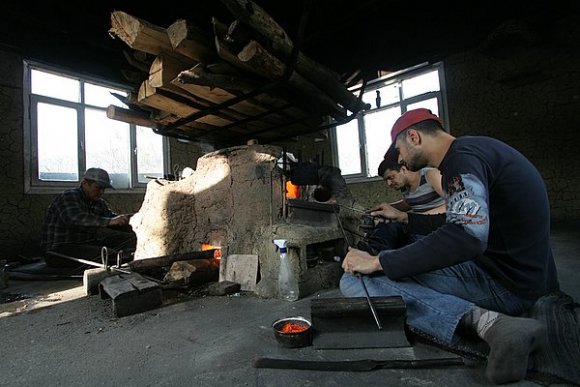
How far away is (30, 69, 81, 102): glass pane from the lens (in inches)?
225

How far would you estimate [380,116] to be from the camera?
761cm

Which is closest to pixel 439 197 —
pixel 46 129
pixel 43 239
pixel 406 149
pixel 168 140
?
pixel 406 149

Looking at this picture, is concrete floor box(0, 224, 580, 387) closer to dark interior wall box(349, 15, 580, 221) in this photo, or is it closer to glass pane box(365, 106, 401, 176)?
dark interior wall box(349, 15, 580, 221)

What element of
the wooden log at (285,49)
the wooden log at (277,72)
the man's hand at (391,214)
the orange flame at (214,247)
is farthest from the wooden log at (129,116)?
the man's hand at (391,214)

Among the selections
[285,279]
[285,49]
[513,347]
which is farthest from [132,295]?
[513,347]

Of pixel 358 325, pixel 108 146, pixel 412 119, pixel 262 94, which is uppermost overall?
pixel 108 146

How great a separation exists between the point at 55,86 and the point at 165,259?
17.2 feet

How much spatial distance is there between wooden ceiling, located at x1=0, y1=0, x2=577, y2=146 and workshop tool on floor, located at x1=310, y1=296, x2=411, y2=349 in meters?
1.97

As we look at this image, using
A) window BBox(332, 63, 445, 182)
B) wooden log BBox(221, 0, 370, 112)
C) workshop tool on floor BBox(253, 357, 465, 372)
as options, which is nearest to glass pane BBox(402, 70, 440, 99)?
window BBox(332, 63, 445, 182)

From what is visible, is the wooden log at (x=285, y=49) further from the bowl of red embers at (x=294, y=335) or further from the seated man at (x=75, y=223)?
the seated man at (x=75, y=223)

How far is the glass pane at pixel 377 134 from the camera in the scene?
7.45 m

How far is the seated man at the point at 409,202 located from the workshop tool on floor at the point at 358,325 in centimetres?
80

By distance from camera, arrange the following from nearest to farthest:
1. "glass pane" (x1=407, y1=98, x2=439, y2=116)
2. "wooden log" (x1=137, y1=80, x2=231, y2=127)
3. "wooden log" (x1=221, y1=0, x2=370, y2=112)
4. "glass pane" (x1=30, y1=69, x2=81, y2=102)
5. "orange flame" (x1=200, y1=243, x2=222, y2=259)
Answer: "wooden log" (x1=221, y1=0, x2=370, y2=112), "wooden log" (x1=137, y1=80, x2=231, y2=127), "orange flame" (x1=200, y1=243, x2=222, y2=259), "glass pane" (x1=30, y1=69, x2=81, y2=102), "glass pane" (x1=407, y1=98, x2=439, y2=116)

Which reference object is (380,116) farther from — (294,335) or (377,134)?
(294,335)
